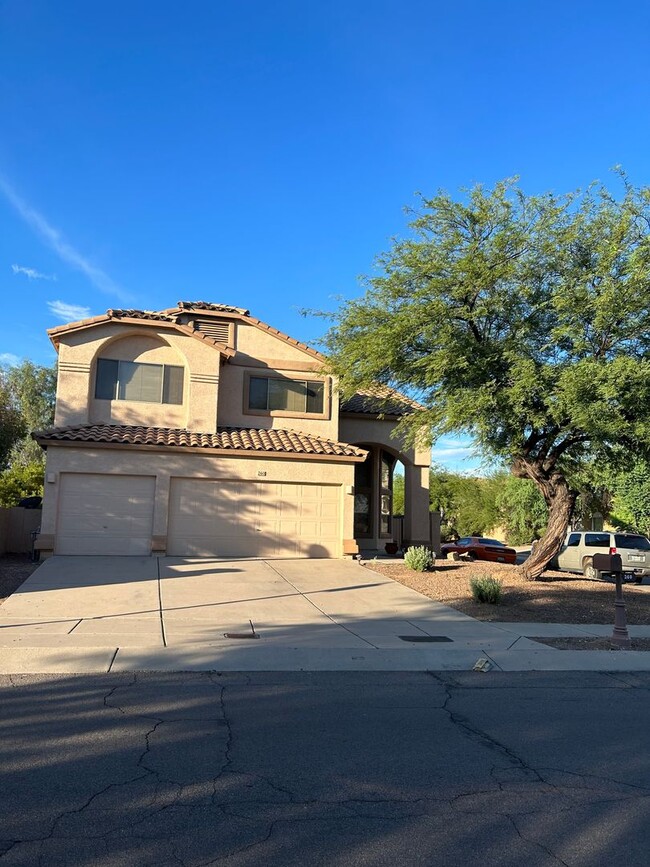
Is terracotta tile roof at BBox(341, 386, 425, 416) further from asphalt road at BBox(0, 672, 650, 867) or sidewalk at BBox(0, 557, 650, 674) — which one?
asphalt road at BBox(0, 672, 650, 867)

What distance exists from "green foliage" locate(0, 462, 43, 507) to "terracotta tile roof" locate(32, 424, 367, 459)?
415 inches

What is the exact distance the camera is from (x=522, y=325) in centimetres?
1571

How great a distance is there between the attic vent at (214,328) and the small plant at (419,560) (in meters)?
9.21

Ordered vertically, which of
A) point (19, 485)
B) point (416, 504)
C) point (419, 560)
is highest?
point (19, 485)

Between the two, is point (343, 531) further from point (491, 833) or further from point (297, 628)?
point (491, 833)

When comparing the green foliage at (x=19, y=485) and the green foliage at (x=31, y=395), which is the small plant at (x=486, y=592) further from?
the green foliage at (x=31, y=395)

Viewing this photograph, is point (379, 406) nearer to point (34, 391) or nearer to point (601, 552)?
point (601, 552)

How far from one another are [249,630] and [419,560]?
29.4 feet

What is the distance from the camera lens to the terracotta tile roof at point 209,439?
1888 centimetres

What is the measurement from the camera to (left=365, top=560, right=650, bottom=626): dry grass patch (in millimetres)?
13008

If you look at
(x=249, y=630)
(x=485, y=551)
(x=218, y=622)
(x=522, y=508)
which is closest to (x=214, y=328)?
(x=218, y=622)

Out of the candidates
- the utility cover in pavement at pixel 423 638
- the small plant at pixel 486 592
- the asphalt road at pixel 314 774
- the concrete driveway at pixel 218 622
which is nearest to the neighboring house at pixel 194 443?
the concrete driveway at pixel 218 622

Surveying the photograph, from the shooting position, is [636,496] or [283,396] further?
[636,496]

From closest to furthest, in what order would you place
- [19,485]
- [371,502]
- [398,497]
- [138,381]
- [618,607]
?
[618,607] → [138,381] → [371,502] → [19,485] → [398,497]
